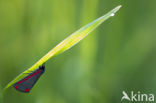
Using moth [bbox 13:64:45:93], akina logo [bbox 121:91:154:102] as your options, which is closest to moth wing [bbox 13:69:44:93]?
moth [bbox 13:64:45:93]

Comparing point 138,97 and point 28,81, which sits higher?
point 28,81

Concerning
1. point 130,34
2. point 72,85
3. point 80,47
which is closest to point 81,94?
point 72,85

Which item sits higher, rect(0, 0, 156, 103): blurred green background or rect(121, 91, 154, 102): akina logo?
rect(0, 0, 156, 103): blurred green background

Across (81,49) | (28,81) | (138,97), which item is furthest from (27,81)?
(138,97)

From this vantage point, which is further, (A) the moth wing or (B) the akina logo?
(B) the akina logo

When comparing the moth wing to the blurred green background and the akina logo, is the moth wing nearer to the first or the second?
the blurred green background

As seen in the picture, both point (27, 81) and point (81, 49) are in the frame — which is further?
point (81, 49)

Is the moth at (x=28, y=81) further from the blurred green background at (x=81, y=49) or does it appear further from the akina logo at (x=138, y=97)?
the akina logo at (x=138, y=97)

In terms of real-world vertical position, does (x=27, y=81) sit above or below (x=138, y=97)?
above

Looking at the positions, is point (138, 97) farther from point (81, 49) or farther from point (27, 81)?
point (27, 81)
